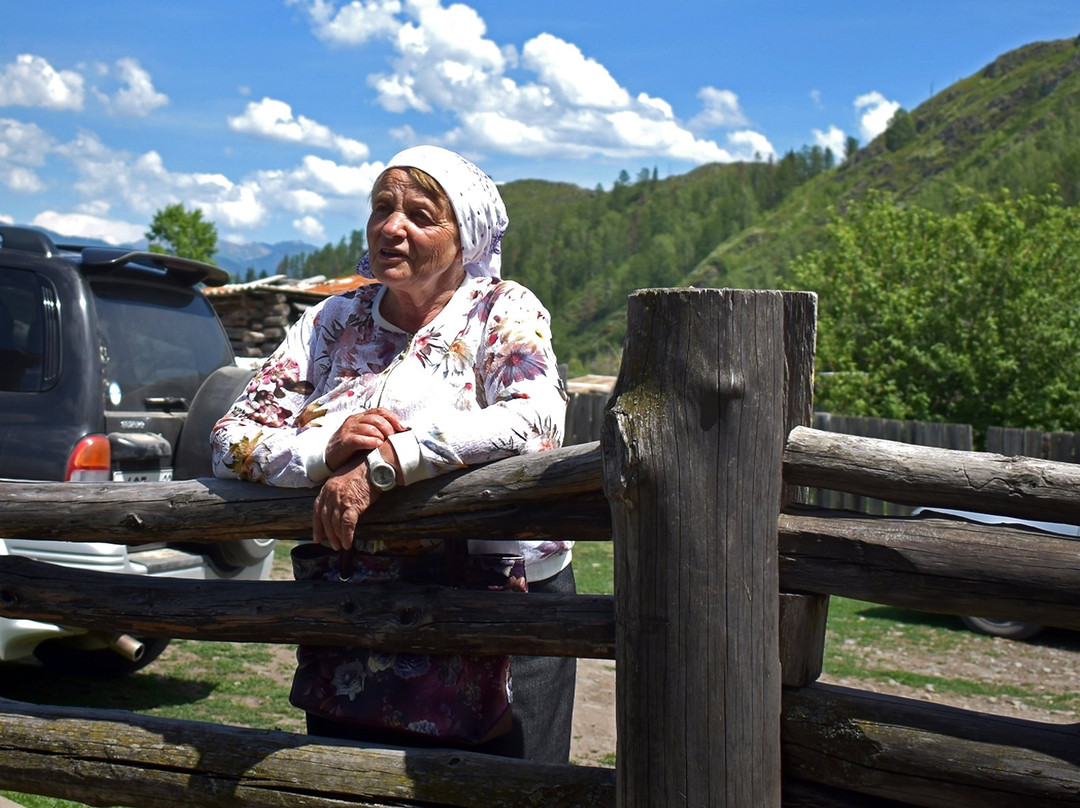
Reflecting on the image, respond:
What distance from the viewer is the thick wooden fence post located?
1.91m

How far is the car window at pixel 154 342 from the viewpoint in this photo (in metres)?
5.02

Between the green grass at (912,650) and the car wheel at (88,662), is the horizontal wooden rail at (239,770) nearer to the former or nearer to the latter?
the car wheel at (88,662)

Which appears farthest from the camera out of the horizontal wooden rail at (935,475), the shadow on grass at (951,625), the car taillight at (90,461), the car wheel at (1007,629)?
the shadow on grass at (951,625)

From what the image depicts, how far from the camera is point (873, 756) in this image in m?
2.02

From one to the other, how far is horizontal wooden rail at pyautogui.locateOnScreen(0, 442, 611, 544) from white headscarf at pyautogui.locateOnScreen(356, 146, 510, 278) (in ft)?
1.68

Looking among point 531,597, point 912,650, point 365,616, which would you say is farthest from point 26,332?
point 912,650

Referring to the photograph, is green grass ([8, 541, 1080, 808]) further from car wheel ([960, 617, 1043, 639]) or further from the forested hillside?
the forested hillside

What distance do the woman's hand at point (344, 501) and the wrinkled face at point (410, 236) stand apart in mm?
445

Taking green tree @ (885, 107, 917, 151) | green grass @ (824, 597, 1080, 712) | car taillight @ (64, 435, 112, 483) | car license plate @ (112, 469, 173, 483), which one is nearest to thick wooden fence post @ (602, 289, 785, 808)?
car license plate @ (112, 469, 173, 483)

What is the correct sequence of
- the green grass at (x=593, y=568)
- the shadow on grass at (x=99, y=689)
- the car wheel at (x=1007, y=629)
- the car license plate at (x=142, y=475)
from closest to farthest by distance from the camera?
the car license plate at (x=142, y=475) → the shadow on grass at (x=99, y=689) → the car wheel at (x=1007, y=629) → the green grass at (x=593, y=568)

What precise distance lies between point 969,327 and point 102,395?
13.5 metres

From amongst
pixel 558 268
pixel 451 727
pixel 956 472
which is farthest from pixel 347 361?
pixel 558 268

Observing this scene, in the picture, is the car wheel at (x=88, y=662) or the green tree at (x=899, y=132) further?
the green tree at (x=899, y=132)

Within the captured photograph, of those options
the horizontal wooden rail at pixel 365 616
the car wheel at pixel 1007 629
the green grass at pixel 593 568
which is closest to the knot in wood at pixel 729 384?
the horizontal wooden rail at pixel 365 616
